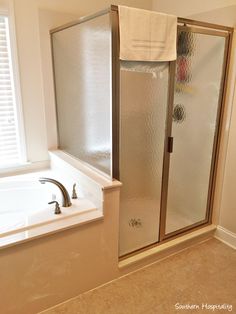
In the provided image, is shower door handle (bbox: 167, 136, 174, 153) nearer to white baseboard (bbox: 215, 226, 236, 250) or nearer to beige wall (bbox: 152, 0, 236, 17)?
white baseboard (bbox: 215, 226, 236, 250)

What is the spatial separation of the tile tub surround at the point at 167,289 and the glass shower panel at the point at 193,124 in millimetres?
332

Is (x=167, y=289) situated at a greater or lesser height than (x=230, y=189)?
lesser

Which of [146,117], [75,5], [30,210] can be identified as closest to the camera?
[146,117]

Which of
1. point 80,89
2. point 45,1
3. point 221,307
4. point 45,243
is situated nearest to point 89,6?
point 45,1

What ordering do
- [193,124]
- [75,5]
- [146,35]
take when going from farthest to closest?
[75,5] < [193,124] < [146,35]

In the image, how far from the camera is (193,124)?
217 centimetres

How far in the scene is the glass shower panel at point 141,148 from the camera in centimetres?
174

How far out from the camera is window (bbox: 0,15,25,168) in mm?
2148

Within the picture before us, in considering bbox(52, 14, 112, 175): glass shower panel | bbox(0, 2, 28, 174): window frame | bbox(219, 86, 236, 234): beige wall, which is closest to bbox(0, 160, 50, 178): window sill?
bbox(0, 2, 28, 174): window frame

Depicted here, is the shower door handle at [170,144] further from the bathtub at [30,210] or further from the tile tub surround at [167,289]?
the tile tub surround at [167,289]

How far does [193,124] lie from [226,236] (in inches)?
42.8

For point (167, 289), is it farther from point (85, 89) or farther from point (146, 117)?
point (85, 89)

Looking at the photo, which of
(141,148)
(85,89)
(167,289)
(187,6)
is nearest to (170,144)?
(141,148)

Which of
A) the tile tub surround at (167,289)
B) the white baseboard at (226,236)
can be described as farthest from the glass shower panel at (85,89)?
the white baseboard at (226,236)
